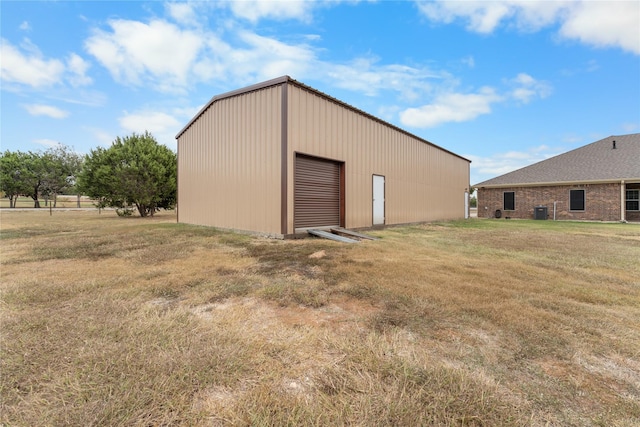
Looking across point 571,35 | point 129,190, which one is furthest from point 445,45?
point 129,190

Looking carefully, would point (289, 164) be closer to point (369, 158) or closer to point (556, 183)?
point (369, 158)

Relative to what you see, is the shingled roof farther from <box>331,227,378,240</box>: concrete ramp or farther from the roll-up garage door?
<box>331,227,378,240</box>: concrete ramp

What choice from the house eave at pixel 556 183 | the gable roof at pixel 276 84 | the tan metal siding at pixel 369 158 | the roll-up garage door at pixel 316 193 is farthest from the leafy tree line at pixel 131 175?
the house eave at pixel 556 183

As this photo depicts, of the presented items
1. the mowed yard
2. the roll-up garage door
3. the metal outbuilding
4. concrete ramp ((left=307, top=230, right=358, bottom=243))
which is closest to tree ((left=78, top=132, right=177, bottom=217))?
the metal outbuilding

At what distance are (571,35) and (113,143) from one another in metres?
27.6

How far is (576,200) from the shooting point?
671 inches

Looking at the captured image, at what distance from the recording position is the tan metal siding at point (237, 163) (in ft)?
25.4

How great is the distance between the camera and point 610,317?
2463mm

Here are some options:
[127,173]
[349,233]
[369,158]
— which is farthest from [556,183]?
[127,173]

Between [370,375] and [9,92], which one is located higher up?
[9,92]

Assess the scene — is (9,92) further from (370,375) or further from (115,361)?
Result: (370,375)

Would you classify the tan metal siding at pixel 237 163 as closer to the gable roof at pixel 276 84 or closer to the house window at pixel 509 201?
the gable roof at pixel 276 84

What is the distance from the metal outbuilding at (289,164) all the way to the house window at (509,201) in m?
11.6

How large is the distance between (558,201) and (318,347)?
2314 cm
